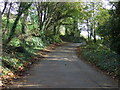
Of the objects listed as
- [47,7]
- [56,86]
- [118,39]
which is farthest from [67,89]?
[47,7]

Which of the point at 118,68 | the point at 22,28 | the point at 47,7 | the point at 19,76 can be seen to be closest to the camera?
the point at 19,76

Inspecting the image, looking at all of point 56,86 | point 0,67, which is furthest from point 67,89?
point 0,67

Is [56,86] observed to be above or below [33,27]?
below

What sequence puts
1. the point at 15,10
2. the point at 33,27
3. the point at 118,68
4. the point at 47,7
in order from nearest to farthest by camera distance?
the point at 118,68
the point at 15,10
the point at 33,27
the point at 47,7

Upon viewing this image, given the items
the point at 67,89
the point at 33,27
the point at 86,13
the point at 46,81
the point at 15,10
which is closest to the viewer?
the point at 67,89

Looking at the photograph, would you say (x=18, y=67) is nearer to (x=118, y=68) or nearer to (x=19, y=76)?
(x=19, y=76)

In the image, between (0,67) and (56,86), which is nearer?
(56,86)

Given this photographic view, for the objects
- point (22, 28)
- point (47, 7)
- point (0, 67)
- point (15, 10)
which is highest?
point (47, 7)

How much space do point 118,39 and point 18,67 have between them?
7629 millimetres

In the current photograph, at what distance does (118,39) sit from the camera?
1216cm

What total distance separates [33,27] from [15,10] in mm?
6946

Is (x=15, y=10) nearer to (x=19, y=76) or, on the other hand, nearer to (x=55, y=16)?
(x=19, y=76)

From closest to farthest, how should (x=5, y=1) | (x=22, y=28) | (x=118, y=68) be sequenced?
(x=118, y=68)
(x=5, y=1)
(x=22, y=28)

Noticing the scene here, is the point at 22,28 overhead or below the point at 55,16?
below
